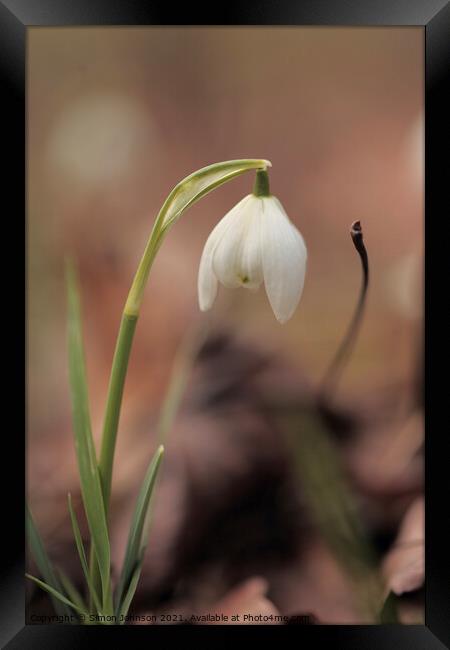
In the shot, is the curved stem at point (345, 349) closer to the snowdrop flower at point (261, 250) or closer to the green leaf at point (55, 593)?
the snowdrop flower at point (261, 250)

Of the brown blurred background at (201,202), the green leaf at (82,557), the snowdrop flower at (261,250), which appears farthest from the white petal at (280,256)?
the green leaf at (82,557)

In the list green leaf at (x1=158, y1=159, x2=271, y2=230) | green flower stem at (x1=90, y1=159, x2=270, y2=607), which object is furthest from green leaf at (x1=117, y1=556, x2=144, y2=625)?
green leaf at (x1=158, y1=159, x2=271, y2=230)

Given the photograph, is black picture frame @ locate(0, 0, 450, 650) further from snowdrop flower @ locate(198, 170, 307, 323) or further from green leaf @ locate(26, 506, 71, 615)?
snowdrop flower @ locate(198, 170, 307, 323)

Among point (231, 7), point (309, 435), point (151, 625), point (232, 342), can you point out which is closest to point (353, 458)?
point (309, 435)

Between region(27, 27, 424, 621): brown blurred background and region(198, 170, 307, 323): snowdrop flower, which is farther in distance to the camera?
region(27, 27, 424, 621): brown blurred background

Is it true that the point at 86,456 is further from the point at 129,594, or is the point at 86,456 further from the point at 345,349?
the point at 345,349

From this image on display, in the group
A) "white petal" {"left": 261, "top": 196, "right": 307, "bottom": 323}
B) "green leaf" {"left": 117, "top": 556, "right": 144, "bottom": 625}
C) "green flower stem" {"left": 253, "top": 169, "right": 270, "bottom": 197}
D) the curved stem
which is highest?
"green flower stem" {"left": 253, "top": 169, "right": 270, "bottom": 197}

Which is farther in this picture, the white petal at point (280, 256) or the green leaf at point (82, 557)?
the green leaf at point (82, 557)

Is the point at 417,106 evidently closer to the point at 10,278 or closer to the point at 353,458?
the point at 353,458
